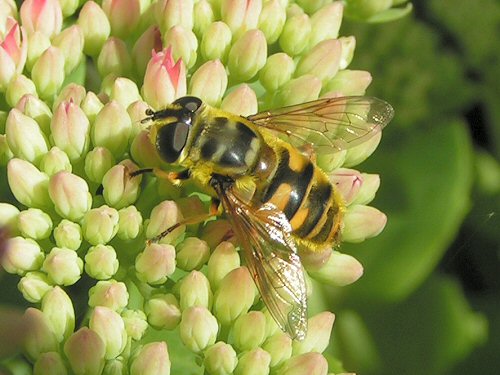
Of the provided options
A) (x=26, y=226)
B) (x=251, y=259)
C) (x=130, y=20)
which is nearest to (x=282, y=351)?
(x=251, y=259)

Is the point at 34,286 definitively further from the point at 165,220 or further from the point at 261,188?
the point at 261,188

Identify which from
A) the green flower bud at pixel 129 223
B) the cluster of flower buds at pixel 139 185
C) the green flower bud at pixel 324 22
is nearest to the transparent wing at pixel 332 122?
the cluster of flower buds at pixel 139 185

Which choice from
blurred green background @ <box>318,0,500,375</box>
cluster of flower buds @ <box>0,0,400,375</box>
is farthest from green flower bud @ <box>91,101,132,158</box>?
blurred green background @ <box>318,0,500,375</box>

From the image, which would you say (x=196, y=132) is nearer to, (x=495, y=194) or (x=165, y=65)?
(x=165, y=65)

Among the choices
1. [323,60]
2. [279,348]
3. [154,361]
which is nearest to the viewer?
[154,361]

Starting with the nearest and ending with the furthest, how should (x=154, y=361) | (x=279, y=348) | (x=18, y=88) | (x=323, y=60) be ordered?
(x=154, y=361)
(x=279, y=348)
(x=18, y=88)
(x=323, y=60)

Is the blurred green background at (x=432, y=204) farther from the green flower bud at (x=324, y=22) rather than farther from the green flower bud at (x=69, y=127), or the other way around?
the green flower bud at (x=69, y=127)

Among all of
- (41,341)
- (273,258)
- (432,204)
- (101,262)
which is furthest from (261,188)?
(432,204)
